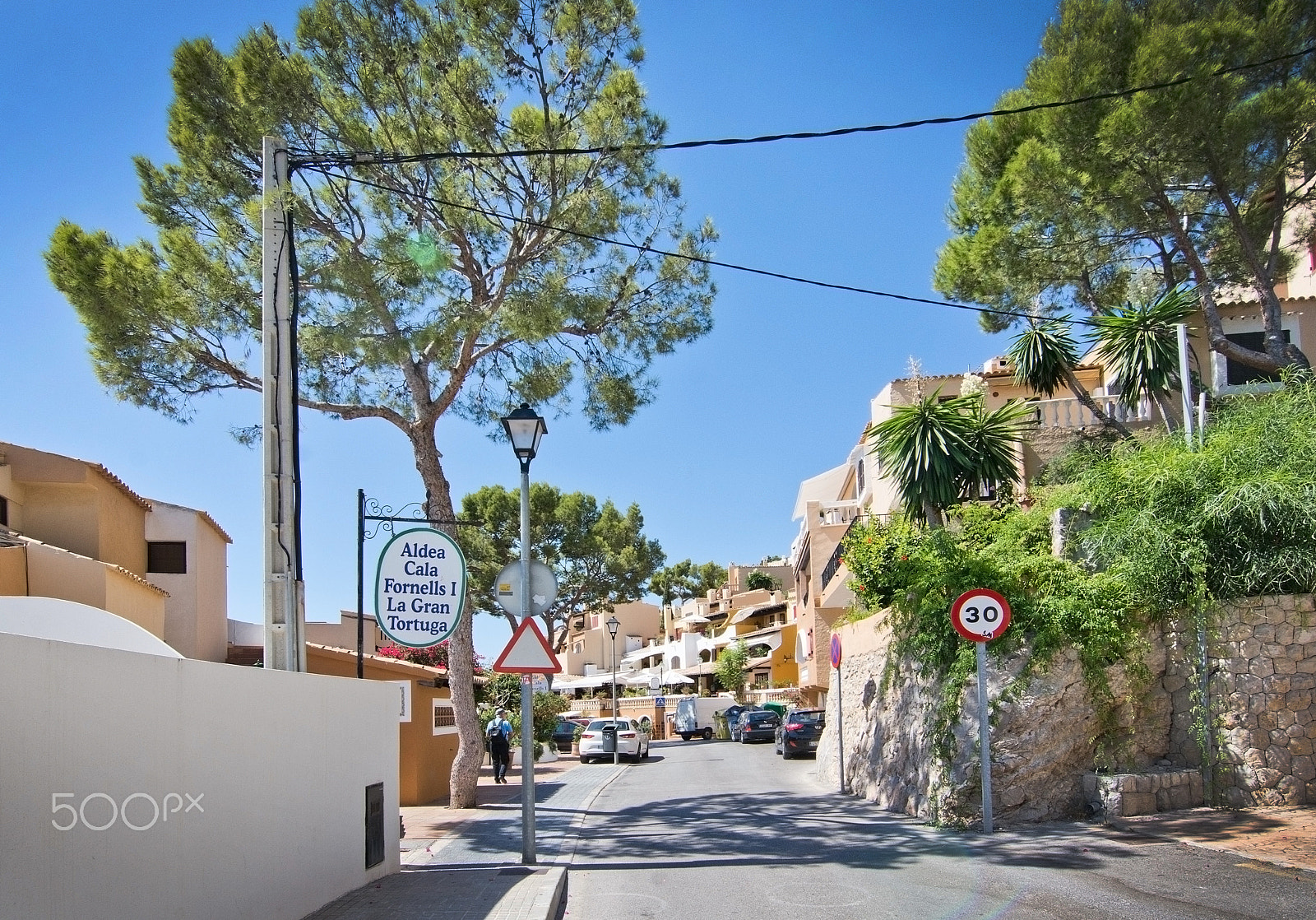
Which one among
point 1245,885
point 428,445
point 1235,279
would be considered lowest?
point 1245,885

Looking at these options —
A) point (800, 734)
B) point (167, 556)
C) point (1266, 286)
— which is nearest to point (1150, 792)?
point (1266, 286)

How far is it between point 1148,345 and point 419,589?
49.0 feet

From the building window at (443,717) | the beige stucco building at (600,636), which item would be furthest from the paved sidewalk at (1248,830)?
the beige stucco building at (600,636)

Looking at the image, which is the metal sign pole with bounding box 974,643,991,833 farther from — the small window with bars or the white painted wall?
the small window with bars

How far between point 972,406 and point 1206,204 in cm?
608

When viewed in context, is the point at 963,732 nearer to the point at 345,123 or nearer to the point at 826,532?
the point at 345,123

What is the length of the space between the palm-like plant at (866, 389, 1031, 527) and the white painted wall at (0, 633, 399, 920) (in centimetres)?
1368

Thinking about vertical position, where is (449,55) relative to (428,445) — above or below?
above

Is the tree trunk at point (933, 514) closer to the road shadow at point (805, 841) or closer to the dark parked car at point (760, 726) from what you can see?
the road shadow at point (805, 841)

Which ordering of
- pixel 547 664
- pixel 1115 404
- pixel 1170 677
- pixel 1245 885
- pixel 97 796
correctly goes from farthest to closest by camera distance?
pixel 1115 404 → pixel 1170 677 → pixel 547 664 → pixel 1245 885 → pixel 97 796

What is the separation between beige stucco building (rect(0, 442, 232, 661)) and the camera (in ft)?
50.5

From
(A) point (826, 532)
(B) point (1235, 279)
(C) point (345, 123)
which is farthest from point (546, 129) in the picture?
(A) point (826, 532)

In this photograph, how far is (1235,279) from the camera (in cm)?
2191

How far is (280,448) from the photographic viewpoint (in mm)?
10281
